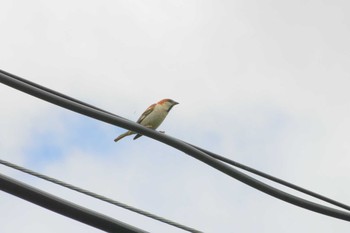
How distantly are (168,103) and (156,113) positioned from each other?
0.44 metres

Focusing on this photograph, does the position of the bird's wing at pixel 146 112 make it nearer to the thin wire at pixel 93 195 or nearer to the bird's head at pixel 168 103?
the bird's head at pixel 168 103

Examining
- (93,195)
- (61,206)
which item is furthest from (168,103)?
(61,206)

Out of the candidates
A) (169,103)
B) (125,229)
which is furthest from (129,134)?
(125,229)

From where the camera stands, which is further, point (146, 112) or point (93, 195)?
point (146, 112)

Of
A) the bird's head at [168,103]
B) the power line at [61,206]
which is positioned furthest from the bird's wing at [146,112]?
the power line at [61,206]

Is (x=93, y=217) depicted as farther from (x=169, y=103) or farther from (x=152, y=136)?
(x=169, y=103)

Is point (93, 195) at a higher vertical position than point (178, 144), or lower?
lower

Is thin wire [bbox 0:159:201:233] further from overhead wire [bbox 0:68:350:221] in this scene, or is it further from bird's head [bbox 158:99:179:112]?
→ bird's head [bbox 158:99:179:112]

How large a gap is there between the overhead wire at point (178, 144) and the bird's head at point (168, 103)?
674 centimetres

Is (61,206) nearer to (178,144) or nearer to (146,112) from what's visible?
(178,144)

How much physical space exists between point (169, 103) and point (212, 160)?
710 centimetres

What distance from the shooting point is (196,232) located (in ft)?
11.6

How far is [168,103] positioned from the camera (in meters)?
10.6

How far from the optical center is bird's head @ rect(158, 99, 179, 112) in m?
10.4
